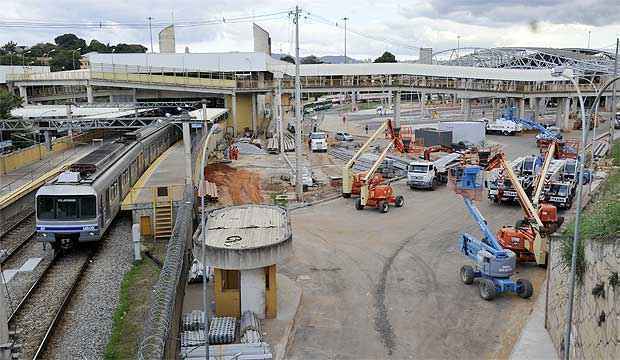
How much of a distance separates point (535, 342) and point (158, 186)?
1725 centimetres

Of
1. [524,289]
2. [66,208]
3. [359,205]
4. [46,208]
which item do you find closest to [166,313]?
[66,208]

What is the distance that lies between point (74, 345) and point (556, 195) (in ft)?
84.5

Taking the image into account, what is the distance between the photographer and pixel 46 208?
2147 cm

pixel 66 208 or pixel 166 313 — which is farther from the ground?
pixel 66 208

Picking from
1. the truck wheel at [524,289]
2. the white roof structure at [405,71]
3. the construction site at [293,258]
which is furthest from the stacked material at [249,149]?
the truck wheel at [524,289]

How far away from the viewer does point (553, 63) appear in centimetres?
9975

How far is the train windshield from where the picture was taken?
70.2 ft

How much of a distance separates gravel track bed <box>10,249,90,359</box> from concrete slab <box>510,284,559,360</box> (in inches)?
487

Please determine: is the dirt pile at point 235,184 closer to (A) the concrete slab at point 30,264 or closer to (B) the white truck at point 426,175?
(B) the white truck at point 426,175

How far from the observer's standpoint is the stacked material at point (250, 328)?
51.8 feet

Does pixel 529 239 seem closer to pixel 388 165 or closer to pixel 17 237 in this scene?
pixel 17 237

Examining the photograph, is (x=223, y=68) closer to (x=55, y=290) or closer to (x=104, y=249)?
(x=104, y=249)

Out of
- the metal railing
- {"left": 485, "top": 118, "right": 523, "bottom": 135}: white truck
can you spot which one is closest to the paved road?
the metal railing

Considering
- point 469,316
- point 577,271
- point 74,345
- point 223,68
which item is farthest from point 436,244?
point 223,68
